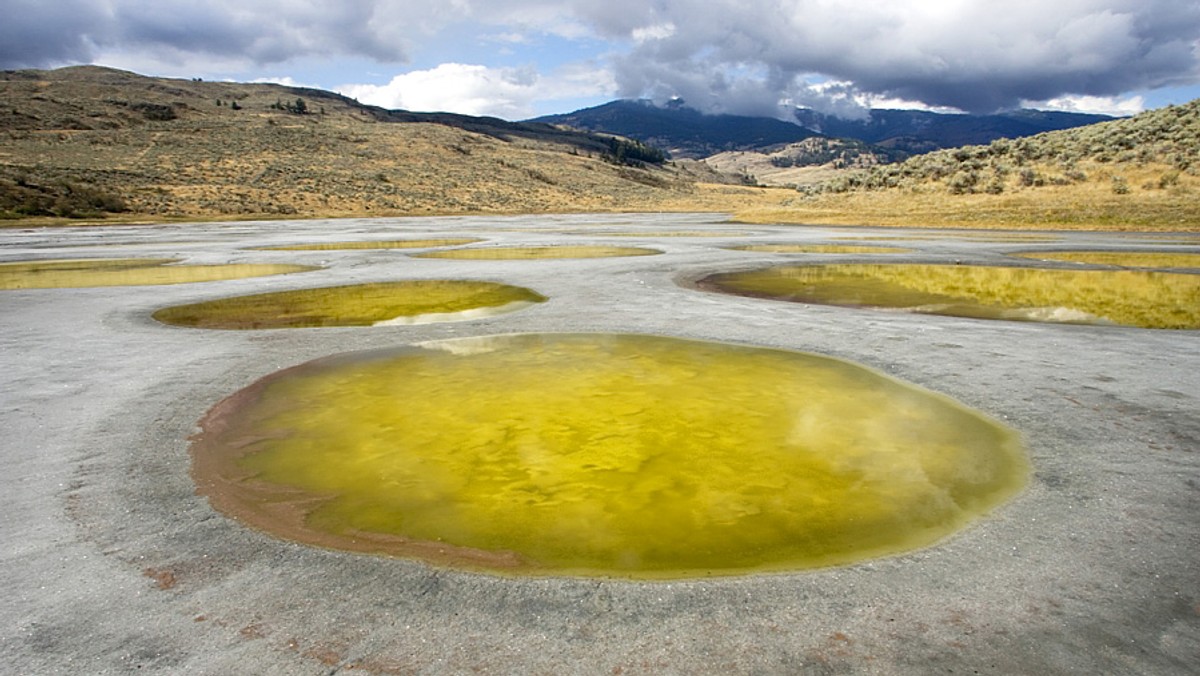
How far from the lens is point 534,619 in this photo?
157 inches

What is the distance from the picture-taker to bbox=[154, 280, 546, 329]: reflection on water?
43.6 ft

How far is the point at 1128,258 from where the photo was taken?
2423cm

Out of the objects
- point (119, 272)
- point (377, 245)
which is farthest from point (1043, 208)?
point (119, 272)

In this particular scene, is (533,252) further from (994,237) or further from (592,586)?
(592,586)

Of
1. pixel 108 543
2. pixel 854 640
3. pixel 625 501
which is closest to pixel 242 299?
pixel 108 543

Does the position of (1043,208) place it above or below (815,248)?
above

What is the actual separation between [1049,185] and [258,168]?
265ft

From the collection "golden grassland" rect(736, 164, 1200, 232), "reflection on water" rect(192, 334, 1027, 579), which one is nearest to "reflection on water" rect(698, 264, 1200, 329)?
"reflection on water" rect(192, 334, 1027, 579)

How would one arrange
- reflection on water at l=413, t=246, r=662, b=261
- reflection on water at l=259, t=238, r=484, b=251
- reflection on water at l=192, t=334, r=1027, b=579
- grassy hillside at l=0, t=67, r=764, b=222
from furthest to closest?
1. grassy hillside at l=0, t=67, r=764, b=222
2. reflection on water at l=259, t=238, r=484, b=251
3. reflection on water at l=413, t=246, r=662, b=261
4. reflection on water at l=192, t=334, r=1027, b=579

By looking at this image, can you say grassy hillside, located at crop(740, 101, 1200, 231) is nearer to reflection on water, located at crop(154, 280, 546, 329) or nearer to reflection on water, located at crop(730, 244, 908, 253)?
reflection on water, located at crop(730, 244, 908, 253)

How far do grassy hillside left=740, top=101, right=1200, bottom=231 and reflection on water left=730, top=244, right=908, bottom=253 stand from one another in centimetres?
1954

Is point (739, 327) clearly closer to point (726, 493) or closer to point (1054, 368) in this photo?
point (1054, 368)

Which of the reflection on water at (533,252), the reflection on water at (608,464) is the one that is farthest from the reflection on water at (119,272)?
the reflection on water at (608,464)

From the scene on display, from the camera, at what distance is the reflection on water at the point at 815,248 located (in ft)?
92.5
